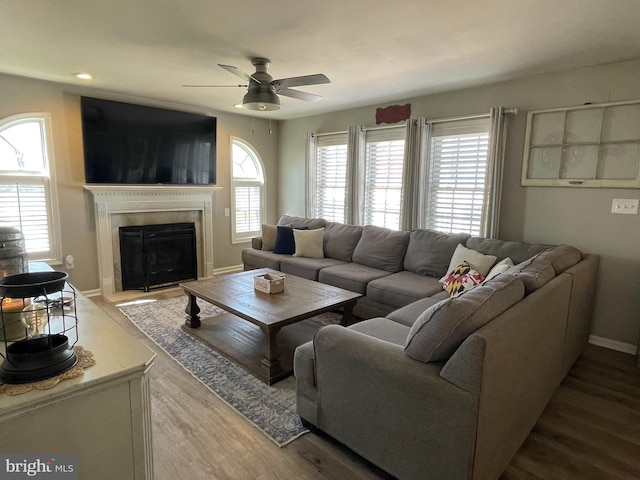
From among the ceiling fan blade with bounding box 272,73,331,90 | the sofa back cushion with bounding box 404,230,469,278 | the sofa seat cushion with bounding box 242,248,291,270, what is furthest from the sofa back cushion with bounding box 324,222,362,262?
the ceiling fan blade with bounding box 272,73,331,90

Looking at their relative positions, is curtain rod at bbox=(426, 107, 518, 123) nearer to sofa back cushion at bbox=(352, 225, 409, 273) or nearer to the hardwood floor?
sofa back cushion at bbox=(352, 225, 409, 273)

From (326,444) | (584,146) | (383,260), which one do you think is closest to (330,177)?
(383,260)

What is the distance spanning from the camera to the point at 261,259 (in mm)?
4809

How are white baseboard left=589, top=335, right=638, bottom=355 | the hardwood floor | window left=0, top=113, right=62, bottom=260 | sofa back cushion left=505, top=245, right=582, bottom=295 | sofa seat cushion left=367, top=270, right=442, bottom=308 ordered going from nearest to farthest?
the hardwood floor → sofa back cushion left=505, top=245, right=582, bottom=295 → white baseboard left=589, top=335, right=638, bottom=355 → sofa seat cushion left=367, top=270, right=442, bottom=308 → window left=0, top=113, right=62, bottom=260

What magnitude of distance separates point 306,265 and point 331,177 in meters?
1.75

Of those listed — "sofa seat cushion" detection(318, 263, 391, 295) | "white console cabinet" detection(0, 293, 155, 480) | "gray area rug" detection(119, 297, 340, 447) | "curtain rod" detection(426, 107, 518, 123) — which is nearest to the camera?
"white console cabinet" detection(0, 293, 155, 480)

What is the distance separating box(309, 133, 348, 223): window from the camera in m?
5.31

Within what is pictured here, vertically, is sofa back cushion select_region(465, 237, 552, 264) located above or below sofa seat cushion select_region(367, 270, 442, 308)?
above

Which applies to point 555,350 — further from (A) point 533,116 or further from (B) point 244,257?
(B) point 244,257

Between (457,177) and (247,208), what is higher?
(457,177)

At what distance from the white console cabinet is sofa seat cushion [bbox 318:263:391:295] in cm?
269

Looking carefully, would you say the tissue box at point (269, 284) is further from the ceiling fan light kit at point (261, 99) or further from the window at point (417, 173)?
the window at point (417, 173)

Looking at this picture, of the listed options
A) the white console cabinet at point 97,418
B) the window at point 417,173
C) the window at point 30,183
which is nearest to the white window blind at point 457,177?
the window at point 417,173

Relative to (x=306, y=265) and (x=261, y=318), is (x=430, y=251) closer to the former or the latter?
(x=306, y=265)
